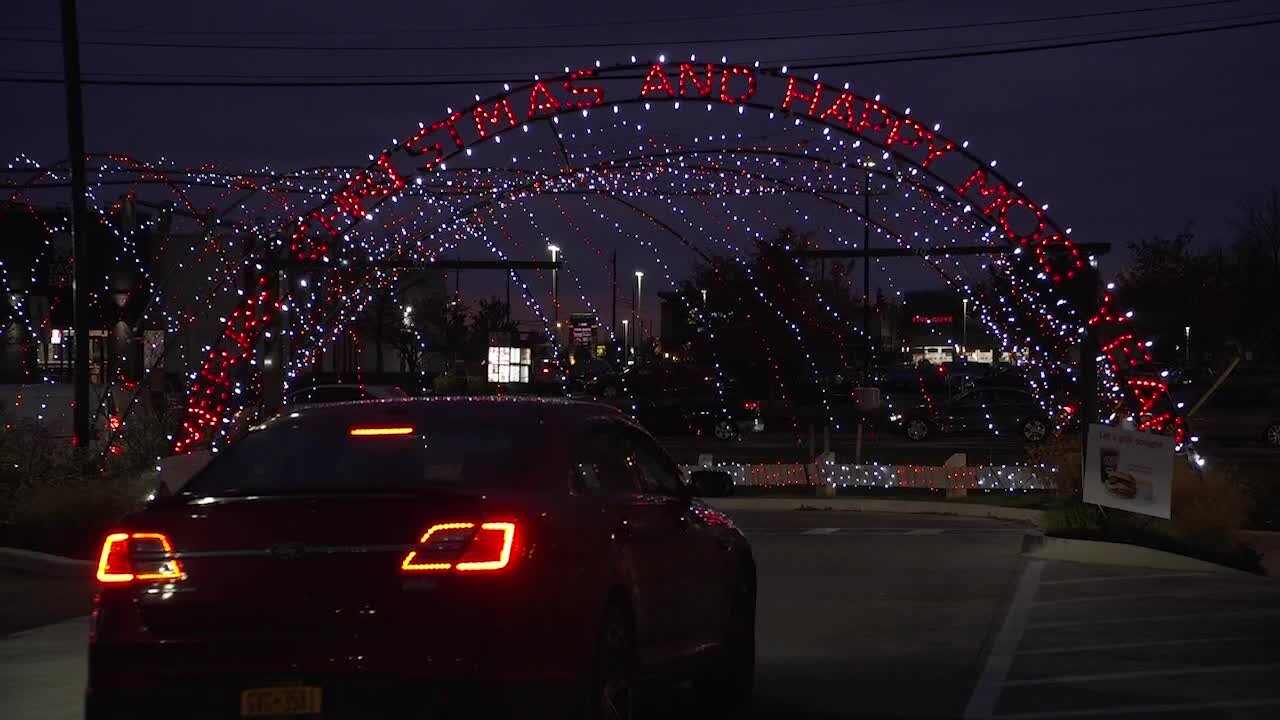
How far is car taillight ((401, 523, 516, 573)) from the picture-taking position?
6.18 metres

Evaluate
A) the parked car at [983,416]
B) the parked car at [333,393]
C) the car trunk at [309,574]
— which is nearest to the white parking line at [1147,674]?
the car trunk at [309,574]

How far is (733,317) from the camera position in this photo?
55.3 metres

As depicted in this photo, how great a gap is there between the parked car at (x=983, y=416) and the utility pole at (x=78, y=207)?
27.0 m

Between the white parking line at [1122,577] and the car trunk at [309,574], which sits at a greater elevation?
the car trunk at [309,574]

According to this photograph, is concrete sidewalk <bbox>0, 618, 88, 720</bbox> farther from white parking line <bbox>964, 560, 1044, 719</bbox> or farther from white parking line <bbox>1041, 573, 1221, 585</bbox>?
white parking line <bbox>1041, 573, 1221, 585</bbox>

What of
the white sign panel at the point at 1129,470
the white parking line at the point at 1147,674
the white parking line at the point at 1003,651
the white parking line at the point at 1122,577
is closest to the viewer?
the white parking line at the point at 1003,651

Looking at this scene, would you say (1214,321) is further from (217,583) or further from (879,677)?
(217,583)

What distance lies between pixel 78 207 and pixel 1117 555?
12574mm

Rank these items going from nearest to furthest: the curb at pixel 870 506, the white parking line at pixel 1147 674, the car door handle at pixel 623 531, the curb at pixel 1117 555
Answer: the car door handle at pixel 623 531, the white parking line at pixel 1147 674, the curb at pixel 1117 555, the curb at pixel 870 506

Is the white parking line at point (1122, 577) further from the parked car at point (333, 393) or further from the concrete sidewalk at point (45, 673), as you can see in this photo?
the parked car at point (333, 393)

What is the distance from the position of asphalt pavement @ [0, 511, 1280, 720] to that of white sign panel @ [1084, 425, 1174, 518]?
1079 millimetres

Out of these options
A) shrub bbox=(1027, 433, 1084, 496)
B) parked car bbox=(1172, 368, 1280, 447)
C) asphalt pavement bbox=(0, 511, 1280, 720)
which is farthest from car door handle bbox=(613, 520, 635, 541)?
parked car bbox=(1172, 368, 1280, 447)

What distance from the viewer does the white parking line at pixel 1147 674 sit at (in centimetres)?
995

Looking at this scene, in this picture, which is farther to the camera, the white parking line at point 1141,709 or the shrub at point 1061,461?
the shrub at point 1061,461
